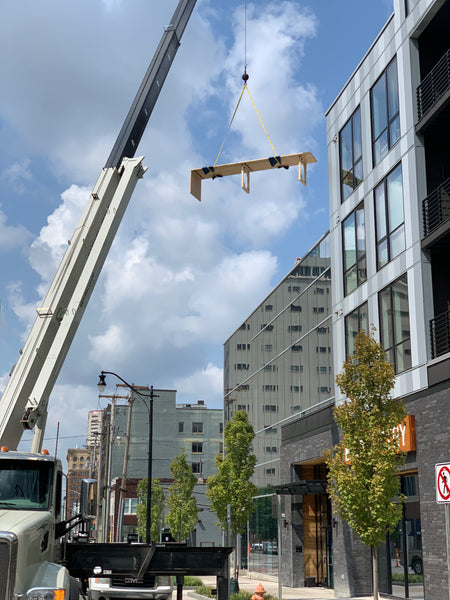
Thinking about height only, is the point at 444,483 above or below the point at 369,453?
below

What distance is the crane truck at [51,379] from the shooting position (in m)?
9.12

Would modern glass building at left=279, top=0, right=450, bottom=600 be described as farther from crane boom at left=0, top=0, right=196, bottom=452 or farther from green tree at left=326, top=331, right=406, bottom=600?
crane boom at left=0, top=0, right=196, bottom=452

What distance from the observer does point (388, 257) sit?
25.1 meters

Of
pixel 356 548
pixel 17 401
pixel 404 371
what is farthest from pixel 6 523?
pixel 356 548

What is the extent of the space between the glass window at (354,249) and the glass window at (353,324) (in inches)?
39.5

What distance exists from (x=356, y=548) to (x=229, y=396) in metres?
22.5

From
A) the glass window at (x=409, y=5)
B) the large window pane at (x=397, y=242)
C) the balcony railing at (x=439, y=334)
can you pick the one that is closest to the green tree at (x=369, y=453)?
the balcony railing at (x=439, y=334)

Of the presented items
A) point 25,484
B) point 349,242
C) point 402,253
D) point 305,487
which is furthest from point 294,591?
point 25,484

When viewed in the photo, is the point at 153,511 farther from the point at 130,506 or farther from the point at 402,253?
the point at 402,253

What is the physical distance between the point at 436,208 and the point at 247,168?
6312mm

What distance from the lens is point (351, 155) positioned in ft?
97.3

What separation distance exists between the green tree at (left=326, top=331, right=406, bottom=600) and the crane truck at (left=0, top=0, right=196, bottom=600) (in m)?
5.58

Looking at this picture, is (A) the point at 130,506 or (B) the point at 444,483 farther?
(A) the point at 130,506

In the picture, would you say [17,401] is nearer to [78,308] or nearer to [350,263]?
[78,308]
